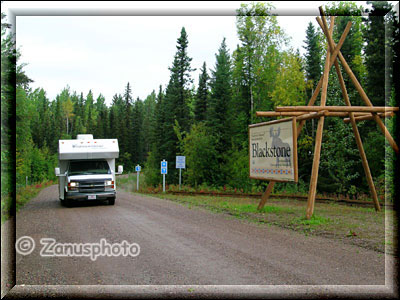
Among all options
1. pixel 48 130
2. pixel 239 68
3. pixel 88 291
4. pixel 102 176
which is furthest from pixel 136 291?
pixel 48 130

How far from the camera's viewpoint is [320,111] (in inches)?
470

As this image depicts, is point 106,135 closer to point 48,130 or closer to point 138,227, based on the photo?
point 48,130

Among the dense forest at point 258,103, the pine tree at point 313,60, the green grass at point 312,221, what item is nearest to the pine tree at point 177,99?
the dense forest at point 258,103

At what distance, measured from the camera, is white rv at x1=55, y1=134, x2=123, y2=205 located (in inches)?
602

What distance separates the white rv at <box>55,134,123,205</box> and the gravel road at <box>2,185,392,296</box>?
4070 mm

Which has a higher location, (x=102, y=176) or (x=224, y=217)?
(x=102, y=176)

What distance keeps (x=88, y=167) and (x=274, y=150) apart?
886 cm

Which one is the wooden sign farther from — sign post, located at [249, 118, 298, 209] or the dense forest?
the dense forest

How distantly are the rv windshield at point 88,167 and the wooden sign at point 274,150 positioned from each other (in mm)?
7139

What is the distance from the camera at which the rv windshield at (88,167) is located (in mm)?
15891

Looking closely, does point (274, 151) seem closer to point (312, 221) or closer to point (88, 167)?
point (312, 221)

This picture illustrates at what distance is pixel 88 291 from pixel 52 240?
440 centimetres

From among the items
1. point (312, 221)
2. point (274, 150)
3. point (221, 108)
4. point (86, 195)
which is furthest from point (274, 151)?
point (221, 108)

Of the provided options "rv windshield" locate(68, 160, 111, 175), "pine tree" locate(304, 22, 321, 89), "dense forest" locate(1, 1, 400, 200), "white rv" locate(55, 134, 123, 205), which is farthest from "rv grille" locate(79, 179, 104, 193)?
"pine tree" locate(304, 22, 321, 89)
